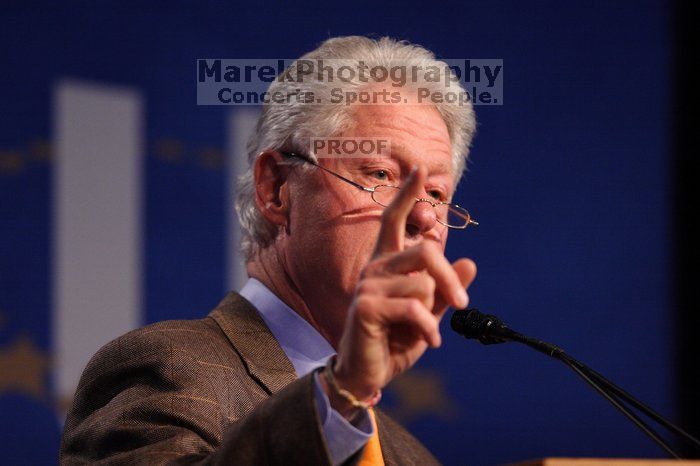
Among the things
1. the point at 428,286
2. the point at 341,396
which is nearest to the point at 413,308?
the point at 428,286

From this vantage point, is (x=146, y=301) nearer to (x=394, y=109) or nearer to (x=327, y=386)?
(x=394, y=109)

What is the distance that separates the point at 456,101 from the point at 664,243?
1.31 m

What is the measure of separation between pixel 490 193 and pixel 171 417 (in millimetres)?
1793

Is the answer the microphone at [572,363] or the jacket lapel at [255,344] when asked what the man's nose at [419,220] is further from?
the jacket lapel at [255,344]

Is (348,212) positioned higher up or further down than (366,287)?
higher up

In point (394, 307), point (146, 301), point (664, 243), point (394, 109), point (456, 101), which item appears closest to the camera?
point (394, 307)

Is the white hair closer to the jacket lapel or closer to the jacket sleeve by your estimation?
the jacket lapel

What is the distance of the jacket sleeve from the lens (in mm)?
1201

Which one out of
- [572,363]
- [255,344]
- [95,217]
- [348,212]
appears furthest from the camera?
[95,217]

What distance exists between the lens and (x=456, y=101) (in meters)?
2.15

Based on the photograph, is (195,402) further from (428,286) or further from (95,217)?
(95,217)

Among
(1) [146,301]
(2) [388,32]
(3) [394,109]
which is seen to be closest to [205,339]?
(3) [394,109]

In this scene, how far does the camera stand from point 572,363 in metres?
1.58

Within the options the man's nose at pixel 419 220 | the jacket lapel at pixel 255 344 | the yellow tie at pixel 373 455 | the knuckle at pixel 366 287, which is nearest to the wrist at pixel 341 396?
the knuckle at pixel 366 287
